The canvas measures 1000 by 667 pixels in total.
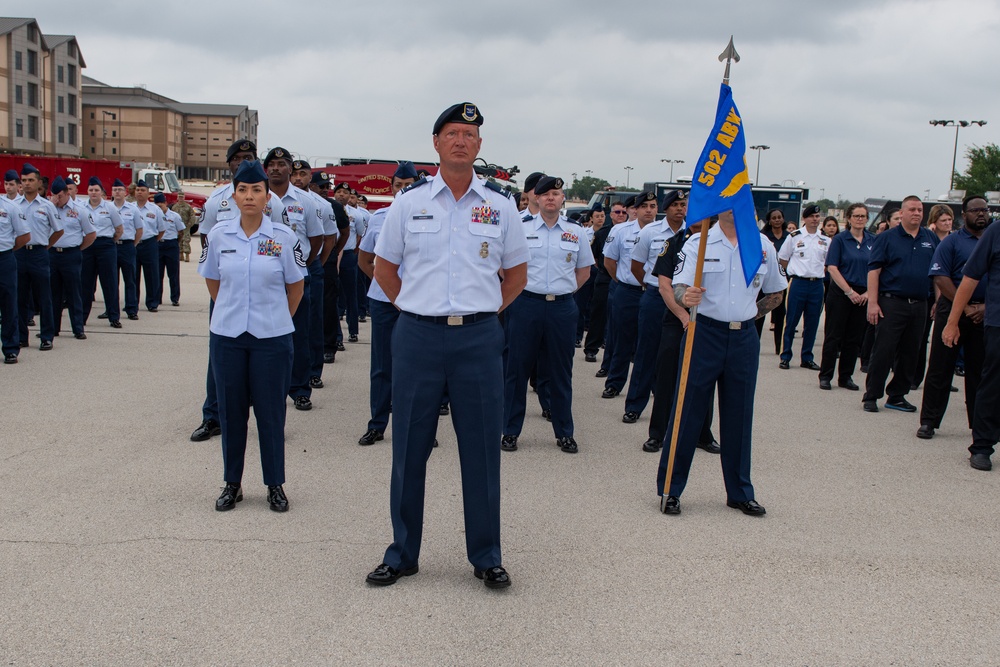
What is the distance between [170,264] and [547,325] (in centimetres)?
1107

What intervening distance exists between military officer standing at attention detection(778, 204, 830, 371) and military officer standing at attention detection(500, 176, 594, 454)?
19.0ft

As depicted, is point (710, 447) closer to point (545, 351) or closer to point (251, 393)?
point (545, 351)

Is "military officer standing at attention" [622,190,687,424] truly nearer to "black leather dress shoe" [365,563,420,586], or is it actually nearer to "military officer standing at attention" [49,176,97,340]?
"black leather dress shoe" [365,563,420,586]

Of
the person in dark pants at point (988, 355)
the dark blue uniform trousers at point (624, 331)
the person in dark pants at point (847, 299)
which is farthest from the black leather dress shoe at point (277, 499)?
the person in dark pants at point (847, 299)

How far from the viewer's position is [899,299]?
30.0 ft

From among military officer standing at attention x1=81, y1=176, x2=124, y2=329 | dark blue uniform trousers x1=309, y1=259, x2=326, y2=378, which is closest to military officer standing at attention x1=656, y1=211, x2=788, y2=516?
dark blue uniform trousers x1=309, y1=259, x2=326, y2=378

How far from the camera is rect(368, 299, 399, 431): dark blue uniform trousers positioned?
720 centimetres

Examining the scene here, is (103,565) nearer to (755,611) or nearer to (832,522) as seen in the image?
(755,611)

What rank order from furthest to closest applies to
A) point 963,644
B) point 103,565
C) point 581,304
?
point 581,304 → point 103,565 → point 963,644

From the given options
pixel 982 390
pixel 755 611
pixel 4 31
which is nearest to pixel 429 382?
pixel 755 611

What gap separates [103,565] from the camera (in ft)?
14.5

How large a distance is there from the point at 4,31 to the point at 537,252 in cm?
7130

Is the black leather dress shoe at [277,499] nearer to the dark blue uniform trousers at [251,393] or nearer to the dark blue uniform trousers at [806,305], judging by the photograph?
the dark blue uniform trousers at [251,393]

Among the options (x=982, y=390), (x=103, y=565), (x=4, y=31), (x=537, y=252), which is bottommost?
(x=103, y=565)
